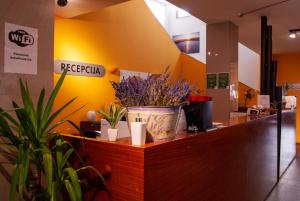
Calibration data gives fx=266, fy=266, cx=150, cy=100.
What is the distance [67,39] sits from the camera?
16.3 feet

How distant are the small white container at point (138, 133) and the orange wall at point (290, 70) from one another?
28.9 feet

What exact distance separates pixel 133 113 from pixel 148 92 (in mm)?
139

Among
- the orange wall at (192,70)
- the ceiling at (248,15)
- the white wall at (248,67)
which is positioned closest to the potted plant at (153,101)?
the ceiling at (248,15)

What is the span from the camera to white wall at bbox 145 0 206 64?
8872 millimetres

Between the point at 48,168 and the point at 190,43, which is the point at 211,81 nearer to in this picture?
the point at 190,43

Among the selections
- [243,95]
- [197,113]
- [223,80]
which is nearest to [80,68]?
[223,80]

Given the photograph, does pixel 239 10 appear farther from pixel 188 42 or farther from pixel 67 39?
pixel 188 42

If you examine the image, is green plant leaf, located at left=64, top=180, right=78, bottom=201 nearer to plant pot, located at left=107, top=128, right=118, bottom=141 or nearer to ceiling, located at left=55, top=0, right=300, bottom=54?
plant pot, located at left=107, top=128, right=118, bottom=141

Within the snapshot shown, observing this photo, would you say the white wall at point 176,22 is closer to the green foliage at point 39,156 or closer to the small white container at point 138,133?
the small white container at point 138,133

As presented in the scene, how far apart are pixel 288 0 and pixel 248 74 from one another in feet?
17.4

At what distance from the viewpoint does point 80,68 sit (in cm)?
514

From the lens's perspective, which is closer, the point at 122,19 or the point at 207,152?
the point at 207,152

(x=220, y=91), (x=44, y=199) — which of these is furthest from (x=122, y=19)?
(x=44, y=199)

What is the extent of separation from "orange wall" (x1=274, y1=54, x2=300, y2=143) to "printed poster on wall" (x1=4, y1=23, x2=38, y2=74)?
8.89 m
